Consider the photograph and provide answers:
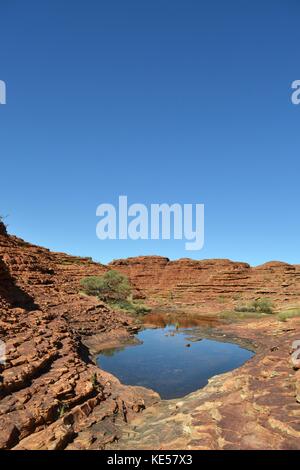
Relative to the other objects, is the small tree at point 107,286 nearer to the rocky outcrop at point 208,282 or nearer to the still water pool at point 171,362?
the rocky outcrop at point 208,282

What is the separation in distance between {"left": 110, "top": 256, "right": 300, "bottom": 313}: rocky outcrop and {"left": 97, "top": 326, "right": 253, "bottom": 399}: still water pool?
2539 centimetres

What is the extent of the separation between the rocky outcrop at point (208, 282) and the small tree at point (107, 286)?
11.6 metres

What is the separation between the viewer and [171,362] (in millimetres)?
20703

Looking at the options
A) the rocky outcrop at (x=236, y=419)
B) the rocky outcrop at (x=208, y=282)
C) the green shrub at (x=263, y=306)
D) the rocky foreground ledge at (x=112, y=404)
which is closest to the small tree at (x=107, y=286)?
the rocky outcrop at (x=208, y=282)

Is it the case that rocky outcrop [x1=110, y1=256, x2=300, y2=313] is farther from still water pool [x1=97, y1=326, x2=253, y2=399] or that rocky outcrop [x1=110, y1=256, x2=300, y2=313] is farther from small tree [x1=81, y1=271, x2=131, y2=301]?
still water pool [x1=97, y1=326, x2=253, y2=399]

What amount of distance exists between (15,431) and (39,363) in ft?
13.0

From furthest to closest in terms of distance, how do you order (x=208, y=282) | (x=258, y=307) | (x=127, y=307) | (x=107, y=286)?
(x=208, y=282)
(x=107, y=286)
(x=258, y=307)
(x=127, y=307)

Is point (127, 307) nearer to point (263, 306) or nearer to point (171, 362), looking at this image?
point (263, 306)

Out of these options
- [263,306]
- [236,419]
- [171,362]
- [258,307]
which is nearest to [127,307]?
[258,307]

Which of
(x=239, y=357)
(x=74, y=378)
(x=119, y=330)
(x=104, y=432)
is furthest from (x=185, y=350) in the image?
(x=104, y=432)

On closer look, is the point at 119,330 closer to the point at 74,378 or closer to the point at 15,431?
the point at 74,378

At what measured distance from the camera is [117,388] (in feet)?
45.2

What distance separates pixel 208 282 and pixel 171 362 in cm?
4938
